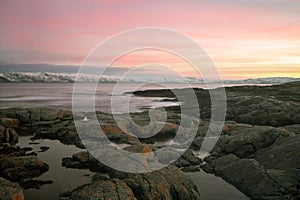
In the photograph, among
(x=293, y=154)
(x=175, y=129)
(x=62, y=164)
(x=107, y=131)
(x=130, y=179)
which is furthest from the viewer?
(x=175, y=129)

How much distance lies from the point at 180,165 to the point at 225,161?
3.07 metres

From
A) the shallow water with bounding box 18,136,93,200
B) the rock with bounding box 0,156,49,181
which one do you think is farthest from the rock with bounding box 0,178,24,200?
the rock with bounding box 0,156,49,181

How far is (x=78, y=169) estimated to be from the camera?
54.7 feet

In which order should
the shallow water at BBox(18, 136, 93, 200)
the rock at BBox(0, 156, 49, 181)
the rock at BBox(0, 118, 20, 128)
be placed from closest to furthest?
the shallow water at BBox(18, 136, 93, 200)
the rock at BBox(0, 156, 49, 181)
the rock at BBox(0, 118, 20, 128)

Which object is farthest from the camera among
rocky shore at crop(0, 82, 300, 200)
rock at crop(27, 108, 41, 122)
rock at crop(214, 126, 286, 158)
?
rock at crop(27, 108, 41, 122)

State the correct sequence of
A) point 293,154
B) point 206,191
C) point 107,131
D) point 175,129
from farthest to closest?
point 175,129, point 107,131, point 293,154, point 206,191

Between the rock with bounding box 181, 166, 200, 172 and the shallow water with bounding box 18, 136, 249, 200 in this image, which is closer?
the shallow water with bounding box 18, 136, 249, 200

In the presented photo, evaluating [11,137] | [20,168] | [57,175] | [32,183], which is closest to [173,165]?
[57,175]

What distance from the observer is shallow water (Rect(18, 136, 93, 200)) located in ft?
43.3

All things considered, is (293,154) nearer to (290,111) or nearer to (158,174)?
(158,174)

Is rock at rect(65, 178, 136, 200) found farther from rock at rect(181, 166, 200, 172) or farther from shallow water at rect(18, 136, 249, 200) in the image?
rock at rect(181, 166, 200, 172)

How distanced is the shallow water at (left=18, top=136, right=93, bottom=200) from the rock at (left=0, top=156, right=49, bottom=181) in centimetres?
59

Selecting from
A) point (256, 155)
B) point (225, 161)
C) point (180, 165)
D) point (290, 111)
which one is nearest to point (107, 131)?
point (180, 165)

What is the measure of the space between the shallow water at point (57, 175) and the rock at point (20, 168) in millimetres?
585
